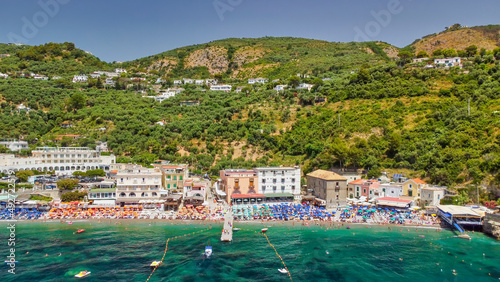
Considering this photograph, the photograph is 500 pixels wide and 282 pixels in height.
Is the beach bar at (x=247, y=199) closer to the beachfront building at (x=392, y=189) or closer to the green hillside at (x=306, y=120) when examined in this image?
the green hillside at (x=306, y=120)

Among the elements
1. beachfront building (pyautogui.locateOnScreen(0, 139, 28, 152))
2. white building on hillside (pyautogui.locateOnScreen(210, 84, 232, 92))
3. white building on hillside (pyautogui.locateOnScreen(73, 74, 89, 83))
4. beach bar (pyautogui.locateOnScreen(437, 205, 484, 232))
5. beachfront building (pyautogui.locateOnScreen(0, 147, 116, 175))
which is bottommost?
beach bar (pyautogui.locateOnScreen(437, 205, 484, 232))

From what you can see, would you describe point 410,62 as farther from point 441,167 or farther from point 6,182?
point 6,182

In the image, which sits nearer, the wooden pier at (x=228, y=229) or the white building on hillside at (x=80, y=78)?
the wooden pier at (x=228, y=229)

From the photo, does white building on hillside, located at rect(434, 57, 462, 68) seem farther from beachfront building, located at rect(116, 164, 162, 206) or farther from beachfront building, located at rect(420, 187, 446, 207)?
beachfront building, located at rect(116, 164, 162, 206)

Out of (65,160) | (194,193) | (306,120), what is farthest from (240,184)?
(65,160)

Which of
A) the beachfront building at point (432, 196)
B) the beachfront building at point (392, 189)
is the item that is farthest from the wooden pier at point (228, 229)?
the beachfront building at point (432, 196)

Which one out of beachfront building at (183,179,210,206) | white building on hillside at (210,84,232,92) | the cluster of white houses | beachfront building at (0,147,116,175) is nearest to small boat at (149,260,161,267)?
beachfront building at (183,179,210,206)

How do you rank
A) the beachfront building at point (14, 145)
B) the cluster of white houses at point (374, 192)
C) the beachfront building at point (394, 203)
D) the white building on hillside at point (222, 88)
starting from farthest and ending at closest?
the white building on hillside at point (222, 88)
the beachfront building at point (14, 145)
the cluster of white houses at point (374, 192)
the beachfront building at point (394, 203)
